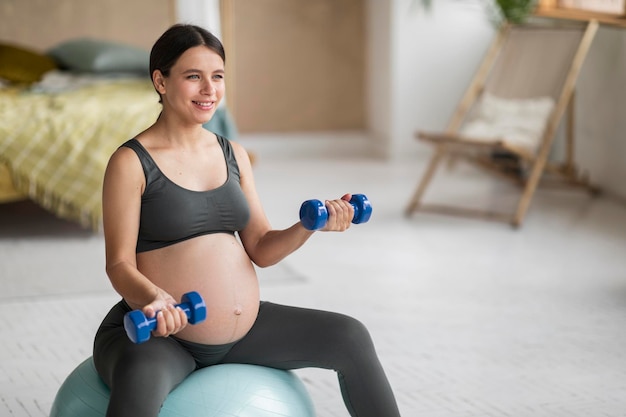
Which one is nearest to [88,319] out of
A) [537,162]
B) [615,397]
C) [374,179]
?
[615,397]

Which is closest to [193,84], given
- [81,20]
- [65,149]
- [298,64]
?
[65,149]

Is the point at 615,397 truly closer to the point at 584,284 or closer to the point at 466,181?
the point at 584,284

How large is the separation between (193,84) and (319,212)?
0.32 meters

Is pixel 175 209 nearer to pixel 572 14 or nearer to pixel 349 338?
pixel 349 338

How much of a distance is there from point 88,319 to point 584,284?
5.46 feet

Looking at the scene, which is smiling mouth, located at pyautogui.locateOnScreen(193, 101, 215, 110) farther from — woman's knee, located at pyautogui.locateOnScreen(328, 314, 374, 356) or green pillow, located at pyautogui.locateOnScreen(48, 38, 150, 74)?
green pillow, located at pyautogui.locateOnScreen(48, 38, 150, 74)

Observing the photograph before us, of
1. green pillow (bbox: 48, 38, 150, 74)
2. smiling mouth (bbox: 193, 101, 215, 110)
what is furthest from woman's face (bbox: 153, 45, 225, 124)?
green pillow (bbox: 48, 38, 150, 74)

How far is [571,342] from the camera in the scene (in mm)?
2736

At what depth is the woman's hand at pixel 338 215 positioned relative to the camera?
1651 millimetres

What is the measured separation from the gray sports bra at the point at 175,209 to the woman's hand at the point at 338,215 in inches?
8.1

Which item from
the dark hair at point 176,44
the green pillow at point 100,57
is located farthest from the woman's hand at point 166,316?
the green pillow at point 100,57

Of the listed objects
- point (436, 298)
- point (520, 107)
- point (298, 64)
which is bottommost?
Result: point (436, 298)

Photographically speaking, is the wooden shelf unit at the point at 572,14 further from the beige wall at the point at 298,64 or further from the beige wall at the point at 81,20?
the beige wall at the point at 81,20

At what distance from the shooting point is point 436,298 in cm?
319
